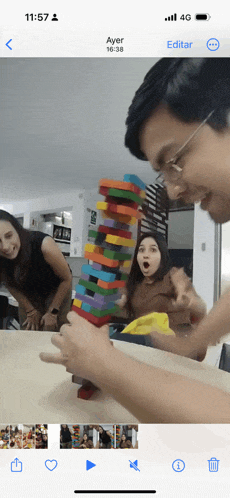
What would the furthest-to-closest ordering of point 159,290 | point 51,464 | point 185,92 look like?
point 159,290, point 185,92, point 51,464

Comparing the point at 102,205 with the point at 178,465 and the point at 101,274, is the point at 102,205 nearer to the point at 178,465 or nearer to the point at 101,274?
the point at 101,274

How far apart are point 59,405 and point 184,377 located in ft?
0.81

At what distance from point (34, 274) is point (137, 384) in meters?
0.34

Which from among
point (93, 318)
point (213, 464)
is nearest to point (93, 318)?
point (93, 318)

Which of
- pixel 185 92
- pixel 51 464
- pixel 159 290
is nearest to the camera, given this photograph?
pixel 51 464

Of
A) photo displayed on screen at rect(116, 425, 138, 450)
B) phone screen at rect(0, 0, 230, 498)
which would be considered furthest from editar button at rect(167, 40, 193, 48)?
photo displayed on screen at rect(116, 425, 138, 450)

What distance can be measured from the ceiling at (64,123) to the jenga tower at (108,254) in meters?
0.07

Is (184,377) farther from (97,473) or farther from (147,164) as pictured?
(147,164)

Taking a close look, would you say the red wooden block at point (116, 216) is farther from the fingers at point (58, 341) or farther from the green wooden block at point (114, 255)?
the fingers at point (58, 341)

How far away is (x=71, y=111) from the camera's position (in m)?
0.62

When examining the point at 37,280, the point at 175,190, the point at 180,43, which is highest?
the point at 180,43

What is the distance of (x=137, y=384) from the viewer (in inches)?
19.8

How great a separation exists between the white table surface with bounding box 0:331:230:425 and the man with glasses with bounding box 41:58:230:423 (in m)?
0.03

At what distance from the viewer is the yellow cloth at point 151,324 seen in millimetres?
684
